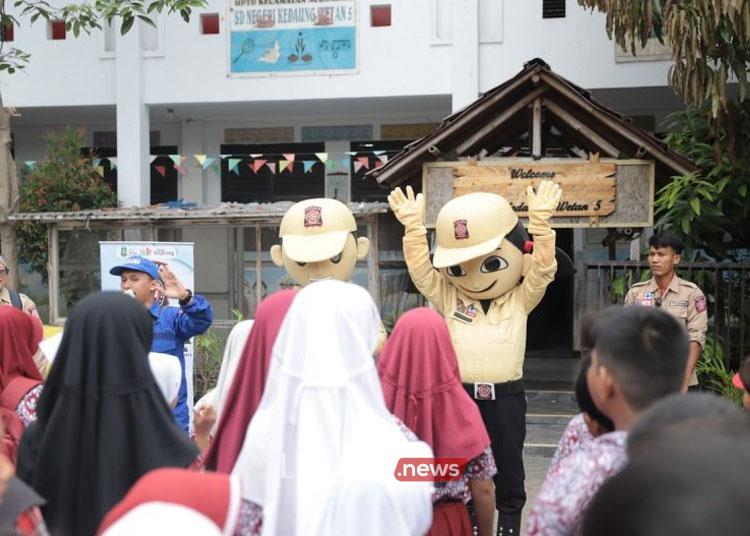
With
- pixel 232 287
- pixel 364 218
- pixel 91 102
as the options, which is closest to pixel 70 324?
pixel 364 218

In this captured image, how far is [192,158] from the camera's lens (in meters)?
13.5

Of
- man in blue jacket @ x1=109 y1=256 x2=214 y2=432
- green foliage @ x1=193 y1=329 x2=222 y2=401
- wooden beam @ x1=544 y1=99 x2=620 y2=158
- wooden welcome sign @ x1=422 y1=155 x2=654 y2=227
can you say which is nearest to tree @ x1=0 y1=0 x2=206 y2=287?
green foliage @ x1=193 y1=329 x2=222 y2=401

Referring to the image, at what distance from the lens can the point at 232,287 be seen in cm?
1223

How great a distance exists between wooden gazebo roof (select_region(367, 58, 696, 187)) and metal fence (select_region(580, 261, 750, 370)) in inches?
38.4

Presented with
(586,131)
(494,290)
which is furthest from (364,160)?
(494,290)

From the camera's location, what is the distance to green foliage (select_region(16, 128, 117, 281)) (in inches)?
456

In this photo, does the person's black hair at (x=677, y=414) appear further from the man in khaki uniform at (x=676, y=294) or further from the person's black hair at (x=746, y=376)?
the man in khaki uniform at (x=676, y=294)

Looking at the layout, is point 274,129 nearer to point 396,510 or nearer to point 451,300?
point 451,300

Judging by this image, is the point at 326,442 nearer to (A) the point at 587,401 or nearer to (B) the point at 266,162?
(A) the point at 587,401

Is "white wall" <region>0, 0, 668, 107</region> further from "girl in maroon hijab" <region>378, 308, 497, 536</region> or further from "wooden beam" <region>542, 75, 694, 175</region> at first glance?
"girl in maroon hijab" <region>378, 308, 497, 536</region>

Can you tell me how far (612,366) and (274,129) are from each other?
38.3 feet

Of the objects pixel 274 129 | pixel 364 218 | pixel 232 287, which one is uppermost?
pixel 274 129

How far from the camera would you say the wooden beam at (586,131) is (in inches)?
313

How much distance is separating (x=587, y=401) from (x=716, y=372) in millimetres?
5852
